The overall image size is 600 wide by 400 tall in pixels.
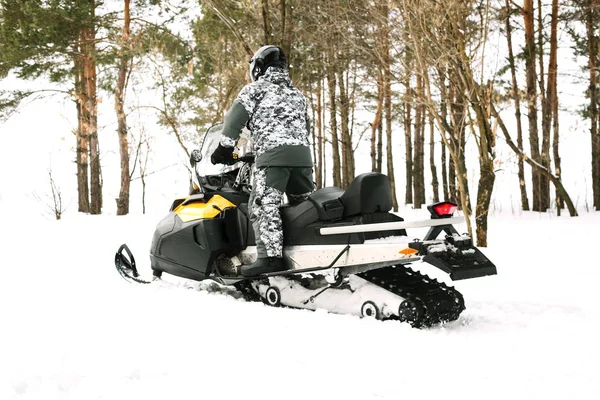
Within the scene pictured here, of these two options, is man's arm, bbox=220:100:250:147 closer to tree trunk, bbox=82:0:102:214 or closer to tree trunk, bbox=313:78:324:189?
tree trunk, bbox=82:0:102:214

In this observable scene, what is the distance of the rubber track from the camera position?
10.3 ft

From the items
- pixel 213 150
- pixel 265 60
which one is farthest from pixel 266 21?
pixel 265 60

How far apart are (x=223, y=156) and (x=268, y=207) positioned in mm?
638

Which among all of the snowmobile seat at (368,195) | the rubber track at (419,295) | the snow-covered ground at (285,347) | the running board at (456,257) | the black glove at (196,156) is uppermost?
the black glove at (196,156)

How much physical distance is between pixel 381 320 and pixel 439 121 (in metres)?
4.31

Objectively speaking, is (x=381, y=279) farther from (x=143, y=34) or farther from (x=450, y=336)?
(x=143, y=34)

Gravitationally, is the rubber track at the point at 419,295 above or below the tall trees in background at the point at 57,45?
below

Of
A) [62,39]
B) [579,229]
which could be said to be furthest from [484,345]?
[62,39]

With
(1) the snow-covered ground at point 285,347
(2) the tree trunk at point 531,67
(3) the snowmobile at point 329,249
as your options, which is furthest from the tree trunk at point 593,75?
(3) the snowmobile at point 329,249

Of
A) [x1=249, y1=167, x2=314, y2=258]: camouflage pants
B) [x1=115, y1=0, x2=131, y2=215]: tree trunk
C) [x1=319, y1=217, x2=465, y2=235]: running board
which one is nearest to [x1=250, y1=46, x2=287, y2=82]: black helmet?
[x1=249, y1=167, x2=314, y2=258]: camouflage pants

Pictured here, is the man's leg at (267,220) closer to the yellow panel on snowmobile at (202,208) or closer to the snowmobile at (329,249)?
the snowmobile at (329,249)

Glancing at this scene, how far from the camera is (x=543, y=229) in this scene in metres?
11.0

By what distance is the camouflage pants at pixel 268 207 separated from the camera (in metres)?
3.87

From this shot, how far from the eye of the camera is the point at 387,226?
328 centimetres
